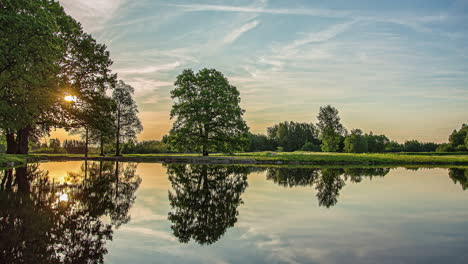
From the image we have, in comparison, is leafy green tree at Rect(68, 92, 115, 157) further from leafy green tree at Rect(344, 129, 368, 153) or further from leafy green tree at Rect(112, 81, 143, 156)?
leafy green tree at Rect(344, 129, 368, 153)

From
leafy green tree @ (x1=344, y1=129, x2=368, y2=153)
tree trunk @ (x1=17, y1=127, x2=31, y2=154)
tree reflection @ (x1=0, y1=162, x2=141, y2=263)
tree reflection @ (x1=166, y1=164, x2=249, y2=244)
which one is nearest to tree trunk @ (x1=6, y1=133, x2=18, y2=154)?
tree trunk @ (x1=17, y1=127, x2=31, y2=154)

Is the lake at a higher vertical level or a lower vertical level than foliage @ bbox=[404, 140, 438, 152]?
lower

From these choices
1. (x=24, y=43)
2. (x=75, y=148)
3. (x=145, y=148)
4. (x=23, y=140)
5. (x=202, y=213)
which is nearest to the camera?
(x=202, y=213)

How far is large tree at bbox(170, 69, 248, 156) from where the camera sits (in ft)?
138

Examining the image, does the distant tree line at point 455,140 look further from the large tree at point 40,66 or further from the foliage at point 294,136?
the large tree at point 40,66

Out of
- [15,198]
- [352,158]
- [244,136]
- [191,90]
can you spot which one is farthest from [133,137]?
[15,198]

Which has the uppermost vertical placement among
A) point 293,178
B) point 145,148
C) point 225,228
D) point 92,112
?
point 92,112

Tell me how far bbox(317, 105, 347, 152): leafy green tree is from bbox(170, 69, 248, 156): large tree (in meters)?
43.3

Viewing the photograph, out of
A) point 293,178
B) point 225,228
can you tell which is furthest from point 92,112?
point 225,228

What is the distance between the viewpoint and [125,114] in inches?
2045

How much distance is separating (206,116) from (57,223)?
3621cm

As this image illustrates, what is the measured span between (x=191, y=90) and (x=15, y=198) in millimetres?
35666

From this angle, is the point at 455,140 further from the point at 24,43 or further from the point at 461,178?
the point at 24,43

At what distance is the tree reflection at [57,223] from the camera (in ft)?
15.7
